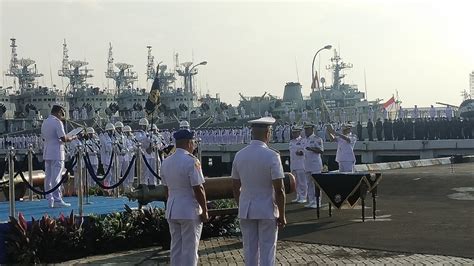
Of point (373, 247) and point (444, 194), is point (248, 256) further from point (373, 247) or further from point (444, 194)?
point (444, 194)

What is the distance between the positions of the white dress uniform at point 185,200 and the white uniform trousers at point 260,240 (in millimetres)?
525

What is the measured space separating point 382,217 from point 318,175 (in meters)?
1.42

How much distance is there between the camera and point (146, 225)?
9.51 m

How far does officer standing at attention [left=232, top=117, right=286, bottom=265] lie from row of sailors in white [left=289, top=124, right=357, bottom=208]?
728 cm

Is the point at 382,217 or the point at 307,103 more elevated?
the point at 307,103

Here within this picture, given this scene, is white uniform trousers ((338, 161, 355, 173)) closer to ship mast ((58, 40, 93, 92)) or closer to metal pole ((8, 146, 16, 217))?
metal pole ((8, 146, 16, 217))

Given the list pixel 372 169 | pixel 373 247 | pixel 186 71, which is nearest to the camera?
pixel 373 247

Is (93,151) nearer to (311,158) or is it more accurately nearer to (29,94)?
(311,158)

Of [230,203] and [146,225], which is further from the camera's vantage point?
[230,203]

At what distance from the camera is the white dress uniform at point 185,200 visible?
6.42m

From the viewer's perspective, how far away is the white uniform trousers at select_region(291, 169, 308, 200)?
1437 centimetres

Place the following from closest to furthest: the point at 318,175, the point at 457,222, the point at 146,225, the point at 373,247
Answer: the point at 373,247, the point at 146,225, the point at 457,222, the point at 318,175

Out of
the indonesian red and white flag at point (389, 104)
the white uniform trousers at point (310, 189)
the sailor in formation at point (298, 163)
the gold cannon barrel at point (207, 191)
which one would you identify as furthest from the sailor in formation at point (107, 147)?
the indonesian red and white flag at point (389, 104)

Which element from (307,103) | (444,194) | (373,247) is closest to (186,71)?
(307,103)
